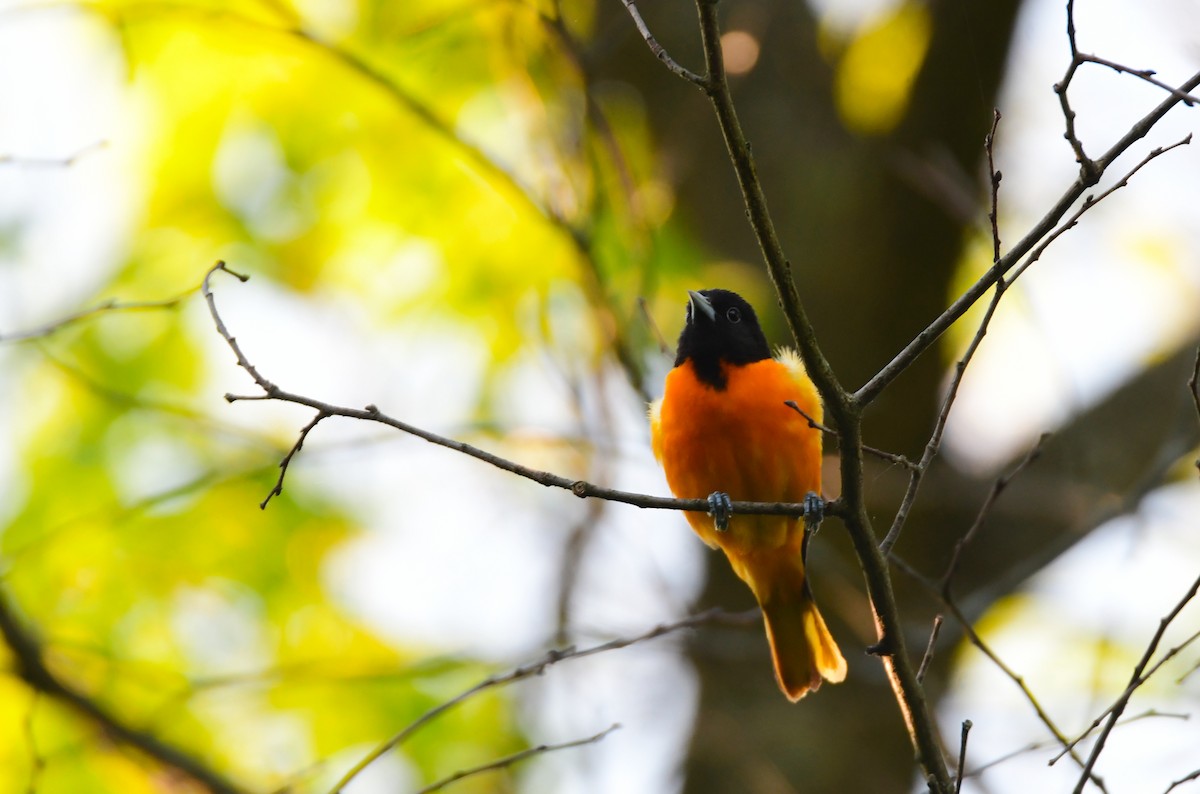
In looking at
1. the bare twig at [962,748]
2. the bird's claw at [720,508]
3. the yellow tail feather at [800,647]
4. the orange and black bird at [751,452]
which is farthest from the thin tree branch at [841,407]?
the yellow tail feather at [800,647]

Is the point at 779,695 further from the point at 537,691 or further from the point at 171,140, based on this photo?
the point at 171,140

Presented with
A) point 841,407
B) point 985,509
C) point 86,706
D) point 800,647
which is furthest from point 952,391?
point 86,706

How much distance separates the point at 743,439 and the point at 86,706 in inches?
108

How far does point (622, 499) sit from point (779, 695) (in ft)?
13.0

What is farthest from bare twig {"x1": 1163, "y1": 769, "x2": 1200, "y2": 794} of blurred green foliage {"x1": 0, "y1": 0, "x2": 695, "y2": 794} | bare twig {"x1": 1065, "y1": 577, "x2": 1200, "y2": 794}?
blurred green foliage {"x1": 0, "y1": 0, "x2": 695, "y2": 794}

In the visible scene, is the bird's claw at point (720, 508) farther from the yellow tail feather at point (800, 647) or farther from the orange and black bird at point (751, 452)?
the yellow tail feather at point (800, 647)

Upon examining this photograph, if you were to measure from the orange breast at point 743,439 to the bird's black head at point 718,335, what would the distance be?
7 cm

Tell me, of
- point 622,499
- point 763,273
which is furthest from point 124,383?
point 622,499

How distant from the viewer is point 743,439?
14.7 feet

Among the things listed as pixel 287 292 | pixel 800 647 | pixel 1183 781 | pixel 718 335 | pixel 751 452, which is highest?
pixel 287 292

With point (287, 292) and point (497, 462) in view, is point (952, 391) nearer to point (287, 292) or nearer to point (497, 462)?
point (497, 462)

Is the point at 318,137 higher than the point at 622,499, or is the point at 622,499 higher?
the point at 318,137

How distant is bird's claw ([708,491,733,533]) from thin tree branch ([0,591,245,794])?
7.45 feet

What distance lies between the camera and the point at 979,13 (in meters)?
6.18
